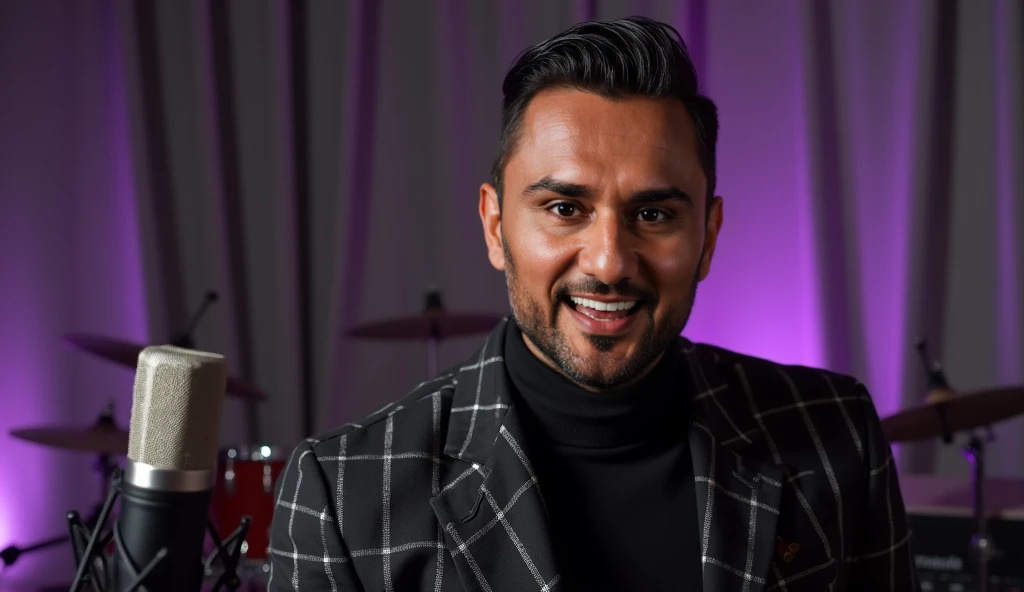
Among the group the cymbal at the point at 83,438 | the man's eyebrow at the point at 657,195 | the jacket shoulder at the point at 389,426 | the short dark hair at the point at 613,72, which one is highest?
the short dark hair at the point at 613,72

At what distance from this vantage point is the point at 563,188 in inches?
55.6

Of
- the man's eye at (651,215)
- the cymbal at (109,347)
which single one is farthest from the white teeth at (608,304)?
the cymbal at (109,347)

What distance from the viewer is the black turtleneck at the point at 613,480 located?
4.74 ft

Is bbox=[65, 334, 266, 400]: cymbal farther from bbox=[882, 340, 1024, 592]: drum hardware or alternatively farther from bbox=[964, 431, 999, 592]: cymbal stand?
bbox=[964, 431, 999, 592]: cymbal stand

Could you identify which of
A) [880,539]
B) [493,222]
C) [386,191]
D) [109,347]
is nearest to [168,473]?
[493,222]

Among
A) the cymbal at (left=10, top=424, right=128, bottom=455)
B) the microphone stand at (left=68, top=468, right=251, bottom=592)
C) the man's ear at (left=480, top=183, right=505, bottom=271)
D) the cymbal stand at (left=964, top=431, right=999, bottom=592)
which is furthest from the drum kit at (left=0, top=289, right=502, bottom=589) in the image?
the microphone stand at (left=68, top=468, right=251, bottom=592)

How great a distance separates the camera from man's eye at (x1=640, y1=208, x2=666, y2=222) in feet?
4.67

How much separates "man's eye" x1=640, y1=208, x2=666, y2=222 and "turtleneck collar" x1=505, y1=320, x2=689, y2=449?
0.76 feet

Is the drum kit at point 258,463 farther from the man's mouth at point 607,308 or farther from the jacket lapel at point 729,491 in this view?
the man's mouth at point 607,308

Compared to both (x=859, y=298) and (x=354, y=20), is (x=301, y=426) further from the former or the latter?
(x=859, y=298)

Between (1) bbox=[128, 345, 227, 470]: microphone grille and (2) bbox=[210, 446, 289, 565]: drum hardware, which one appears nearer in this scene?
(1) bbox=[128, 345, 227, 470]: microphone grille

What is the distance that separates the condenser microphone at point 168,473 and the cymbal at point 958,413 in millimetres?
2348

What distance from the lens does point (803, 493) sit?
4.99 ft

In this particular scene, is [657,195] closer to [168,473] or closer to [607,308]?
[607,308]
